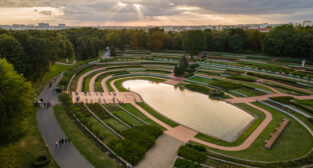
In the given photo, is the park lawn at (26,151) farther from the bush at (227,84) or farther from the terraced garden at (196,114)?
the bush at (227,84)

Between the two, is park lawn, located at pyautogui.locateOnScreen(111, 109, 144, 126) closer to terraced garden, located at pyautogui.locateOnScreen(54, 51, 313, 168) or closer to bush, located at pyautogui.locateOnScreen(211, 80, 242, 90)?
terraced garden, located at pyautogui.locateOnScreen(54, 51, 313, 168)

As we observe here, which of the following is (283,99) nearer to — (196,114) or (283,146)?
(283,146)

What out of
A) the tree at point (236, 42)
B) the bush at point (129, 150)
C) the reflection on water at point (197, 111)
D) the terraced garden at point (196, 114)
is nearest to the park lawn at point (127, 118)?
the terraced garden at point (196, 114)

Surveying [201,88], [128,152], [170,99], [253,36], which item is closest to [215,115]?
[170,99]

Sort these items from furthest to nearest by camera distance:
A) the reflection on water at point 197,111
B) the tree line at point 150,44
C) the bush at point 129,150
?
the tree line at point 150,44, the reflection on water at point 197,111, the bush at point 129,150

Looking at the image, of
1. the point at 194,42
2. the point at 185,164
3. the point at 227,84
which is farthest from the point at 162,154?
the point at 194,42

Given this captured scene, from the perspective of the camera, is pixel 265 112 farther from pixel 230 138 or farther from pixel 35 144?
pixel 35 144
